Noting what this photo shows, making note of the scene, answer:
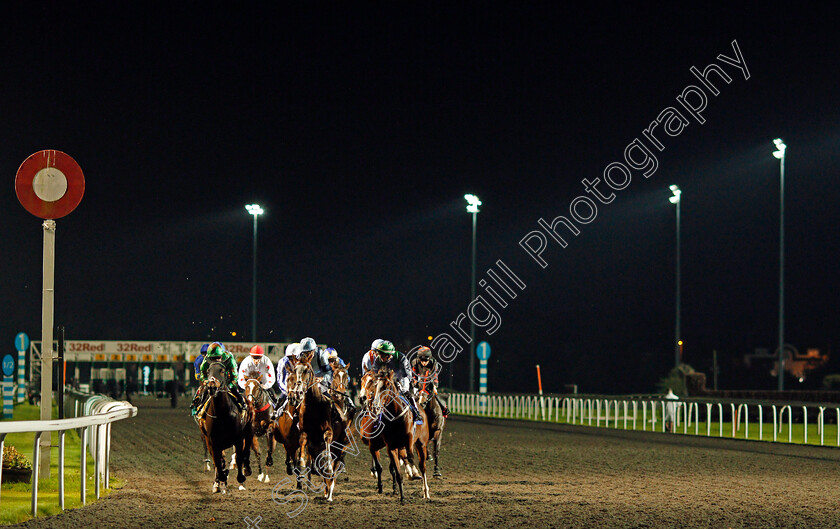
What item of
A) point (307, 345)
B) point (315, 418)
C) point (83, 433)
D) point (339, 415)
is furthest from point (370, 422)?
point (83, 433)

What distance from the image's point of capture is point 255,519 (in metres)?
9.51

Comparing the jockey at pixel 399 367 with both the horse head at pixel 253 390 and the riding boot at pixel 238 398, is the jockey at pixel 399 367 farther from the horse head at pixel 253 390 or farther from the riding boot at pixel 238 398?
the horse head at pixel 253 390

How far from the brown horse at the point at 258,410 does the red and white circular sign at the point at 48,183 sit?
3.33 m

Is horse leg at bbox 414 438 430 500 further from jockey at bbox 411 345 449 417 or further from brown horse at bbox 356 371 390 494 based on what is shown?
jockey at bbox 411 345 449 417

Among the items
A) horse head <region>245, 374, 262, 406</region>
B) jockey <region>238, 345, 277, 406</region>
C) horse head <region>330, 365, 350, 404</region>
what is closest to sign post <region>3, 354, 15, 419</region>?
jockey <region>238, 345, 277, 406</region>

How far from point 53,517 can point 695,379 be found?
26.1m

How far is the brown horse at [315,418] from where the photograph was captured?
1102 centimetres

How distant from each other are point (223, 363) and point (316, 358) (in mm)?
1021

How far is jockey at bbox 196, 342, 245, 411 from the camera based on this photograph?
11.8m

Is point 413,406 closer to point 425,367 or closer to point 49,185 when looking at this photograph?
point 425,367

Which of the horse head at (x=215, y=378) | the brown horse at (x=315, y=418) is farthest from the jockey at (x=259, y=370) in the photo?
the brown horse at (x=315, y=418)

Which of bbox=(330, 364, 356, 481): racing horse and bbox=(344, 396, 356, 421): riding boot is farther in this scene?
bbox=(344, 396, 356, 421): riding boot

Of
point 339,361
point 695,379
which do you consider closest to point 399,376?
point 339,361

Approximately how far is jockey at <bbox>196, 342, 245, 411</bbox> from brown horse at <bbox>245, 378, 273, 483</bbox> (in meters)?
0.42
